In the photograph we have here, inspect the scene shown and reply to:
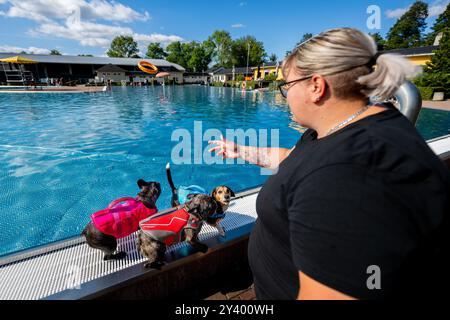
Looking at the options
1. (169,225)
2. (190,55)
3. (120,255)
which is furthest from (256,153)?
(190,55)

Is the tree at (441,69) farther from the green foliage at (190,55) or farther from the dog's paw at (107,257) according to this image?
the green foliage at (190,55)

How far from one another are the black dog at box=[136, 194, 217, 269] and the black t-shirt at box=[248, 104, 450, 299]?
119 centimetres

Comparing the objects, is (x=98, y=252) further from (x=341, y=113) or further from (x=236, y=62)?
(x=236, y=62)

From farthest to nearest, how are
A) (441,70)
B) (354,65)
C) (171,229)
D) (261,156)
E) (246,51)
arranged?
(246,51)
(441,70)
(261,156)
(171,229)
(354,65)

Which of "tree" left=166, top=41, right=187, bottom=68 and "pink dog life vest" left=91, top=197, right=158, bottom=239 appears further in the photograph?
"tree" left=166, top=41, right=187, bottom=68

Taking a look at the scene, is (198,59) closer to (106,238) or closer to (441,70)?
(441,70)

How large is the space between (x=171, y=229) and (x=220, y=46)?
268ft

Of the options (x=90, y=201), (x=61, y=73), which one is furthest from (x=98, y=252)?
(x=61, y=73)

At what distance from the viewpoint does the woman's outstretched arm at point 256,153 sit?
6.22 feet

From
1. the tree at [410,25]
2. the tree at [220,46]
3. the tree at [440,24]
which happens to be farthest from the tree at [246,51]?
Result: the tree at [440,24]

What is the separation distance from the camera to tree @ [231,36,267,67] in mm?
→ 72188

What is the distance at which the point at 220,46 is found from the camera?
74.6 metres

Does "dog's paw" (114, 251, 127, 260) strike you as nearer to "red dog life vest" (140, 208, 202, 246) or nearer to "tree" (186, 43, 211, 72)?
"red dog life vest" (140, 208, 202, 246)

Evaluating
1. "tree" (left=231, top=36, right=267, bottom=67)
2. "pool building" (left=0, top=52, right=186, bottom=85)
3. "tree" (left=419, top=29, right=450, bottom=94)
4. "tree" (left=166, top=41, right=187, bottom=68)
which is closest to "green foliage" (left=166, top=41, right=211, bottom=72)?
"tree" (left=166, top=41, right=187, bottom=68)
